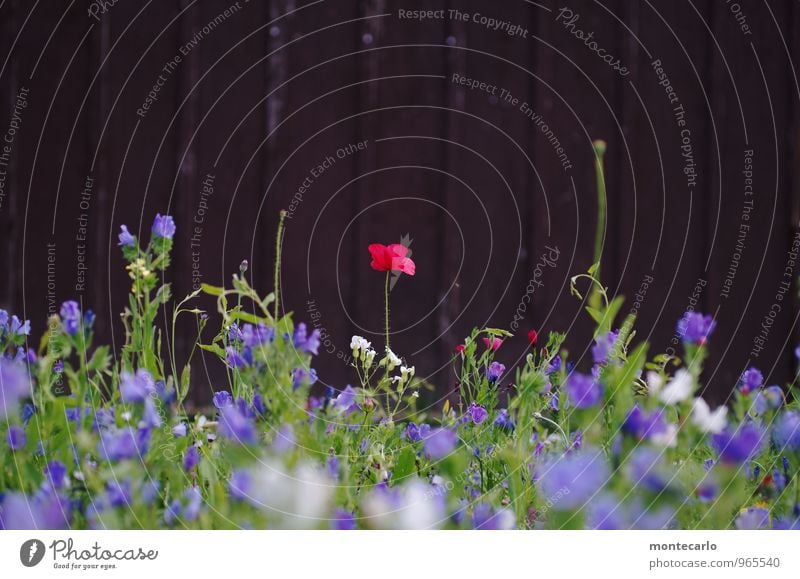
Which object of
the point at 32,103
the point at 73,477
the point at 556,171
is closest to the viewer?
the point at 73,477

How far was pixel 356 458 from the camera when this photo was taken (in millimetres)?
840

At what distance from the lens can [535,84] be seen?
142 centimetres

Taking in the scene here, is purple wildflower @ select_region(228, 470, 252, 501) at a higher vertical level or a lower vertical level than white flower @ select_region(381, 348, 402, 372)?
lower

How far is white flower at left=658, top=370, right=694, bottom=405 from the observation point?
2.32 feet

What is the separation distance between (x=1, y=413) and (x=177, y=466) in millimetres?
183

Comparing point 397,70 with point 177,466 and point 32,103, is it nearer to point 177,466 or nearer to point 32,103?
point 32,103

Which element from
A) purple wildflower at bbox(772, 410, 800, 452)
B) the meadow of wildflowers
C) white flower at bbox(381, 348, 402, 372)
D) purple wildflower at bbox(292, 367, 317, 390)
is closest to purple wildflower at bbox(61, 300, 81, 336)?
the meadow of wildflowers

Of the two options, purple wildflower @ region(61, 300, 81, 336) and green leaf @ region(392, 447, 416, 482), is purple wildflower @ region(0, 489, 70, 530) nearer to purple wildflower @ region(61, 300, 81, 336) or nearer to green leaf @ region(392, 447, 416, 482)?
purple wildflower @ region(61, 300, 81, 336)

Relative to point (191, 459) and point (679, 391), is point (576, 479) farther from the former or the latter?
point (191, 459)

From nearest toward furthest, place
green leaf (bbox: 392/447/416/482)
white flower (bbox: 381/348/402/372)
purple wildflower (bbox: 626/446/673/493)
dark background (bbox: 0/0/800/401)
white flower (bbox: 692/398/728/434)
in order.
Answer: purple wildflower (bbox: 626/446/673/493) < white flower (bbox: 692/398/728/434) < green leaf (bbox: 392/447/416/482) < white flower (bbox: 381/348/402/372) < dark background (bbox: 0/0/800/401)

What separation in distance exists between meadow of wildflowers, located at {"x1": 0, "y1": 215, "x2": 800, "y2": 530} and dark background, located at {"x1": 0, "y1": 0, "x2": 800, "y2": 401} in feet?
1.67

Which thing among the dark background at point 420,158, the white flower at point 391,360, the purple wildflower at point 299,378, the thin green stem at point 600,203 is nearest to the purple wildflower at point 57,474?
the purple wildflower at point 299,378

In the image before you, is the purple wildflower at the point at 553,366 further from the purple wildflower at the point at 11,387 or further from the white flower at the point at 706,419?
the purple wildflower at the point at 11,387
